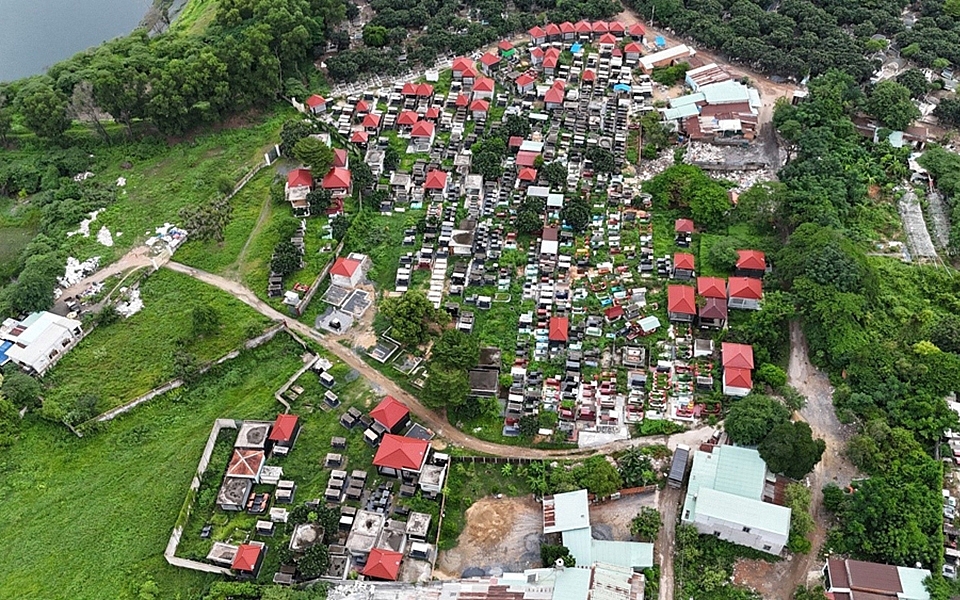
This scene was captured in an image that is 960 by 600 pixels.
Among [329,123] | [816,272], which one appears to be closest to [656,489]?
[816,272]

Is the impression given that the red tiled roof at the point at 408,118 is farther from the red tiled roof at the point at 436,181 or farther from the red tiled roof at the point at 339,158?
the red tiled roof at the point at 436,181

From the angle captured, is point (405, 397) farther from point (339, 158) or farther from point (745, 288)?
point (339, 158)

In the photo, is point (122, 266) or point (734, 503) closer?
point (734, 503)

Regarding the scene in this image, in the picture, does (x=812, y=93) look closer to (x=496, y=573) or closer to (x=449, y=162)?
(x=449, y=162)

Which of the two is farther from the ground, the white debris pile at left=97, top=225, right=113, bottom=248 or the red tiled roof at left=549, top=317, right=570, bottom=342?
the white debris pile at left=97, top=225, right=113, bottom=248

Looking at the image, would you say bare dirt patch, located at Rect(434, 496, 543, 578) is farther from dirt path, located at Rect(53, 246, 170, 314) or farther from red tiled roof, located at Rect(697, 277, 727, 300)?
dirt path, located at Rect(53, 246, 170, 314)

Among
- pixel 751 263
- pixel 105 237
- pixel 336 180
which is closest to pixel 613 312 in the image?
pixel 751 263

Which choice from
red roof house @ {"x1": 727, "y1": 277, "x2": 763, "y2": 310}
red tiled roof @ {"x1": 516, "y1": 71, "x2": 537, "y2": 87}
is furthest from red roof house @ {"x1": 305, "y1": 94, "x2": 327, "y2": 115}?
red roof house @ {"x1": 727, "y1": 277, "x2": 763, "y2": 310}
